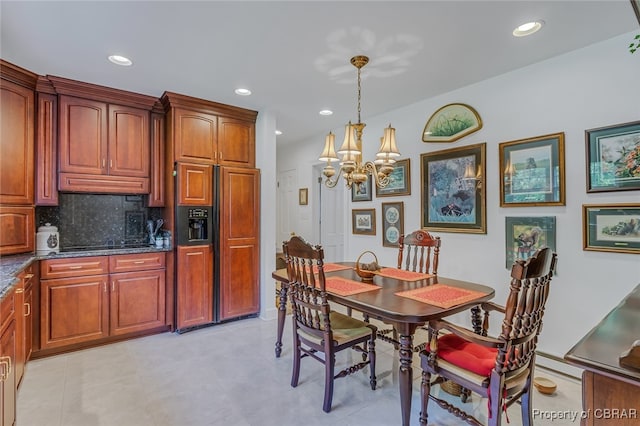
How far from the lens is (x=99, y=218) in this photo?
11.7ft

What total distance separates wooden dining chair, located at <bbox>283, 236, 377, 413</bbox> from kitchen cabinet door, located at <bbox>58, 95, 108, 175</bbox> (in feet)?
7.84

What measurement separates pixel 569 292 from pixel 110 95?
4575 mm

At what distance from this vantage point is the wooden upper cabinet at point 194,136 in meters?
3.46

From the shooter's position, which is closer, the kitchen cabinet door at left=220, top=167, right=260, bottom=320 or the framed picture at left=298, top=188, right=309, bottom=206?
the kitchen cabinet door at left=220, top=167, right=260, bottom=320

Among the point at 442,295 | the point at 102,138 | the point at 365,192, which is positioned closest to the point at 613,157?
the point at 442,295

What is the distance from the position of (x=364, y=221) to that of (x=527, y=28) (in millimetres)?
2708

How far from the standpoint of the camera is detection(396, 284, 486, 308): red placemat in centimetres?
193

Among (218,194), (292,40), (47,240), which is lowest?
(47,240)

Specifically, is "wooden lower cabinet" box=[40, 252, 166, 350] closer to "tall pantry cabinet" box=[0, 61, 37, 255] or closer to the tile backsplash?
"tall pantry cabinet" box=[0, 61, 37, 255]

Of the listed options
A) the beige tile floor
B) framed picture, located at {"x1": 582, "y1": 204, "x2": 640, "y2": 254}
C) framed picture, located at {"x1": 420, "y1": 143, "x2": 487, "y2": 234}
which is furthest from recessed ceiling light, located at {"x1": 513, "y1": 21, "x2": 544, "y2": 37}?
the beige tile floor

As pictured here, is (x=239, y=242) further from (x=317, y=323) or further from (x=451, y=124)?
(x=451, y=124)

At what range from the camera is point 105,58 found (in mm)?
2613

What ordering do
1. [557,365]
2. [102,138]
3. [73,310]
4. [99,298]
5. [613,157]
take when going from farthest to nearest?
[102,138], [99,298], [73,310], [557,365], [613,157]

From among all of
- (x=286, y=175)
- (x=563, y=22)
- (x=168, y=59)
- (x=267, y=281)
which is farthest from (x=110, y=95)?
(x=563, y=22)
